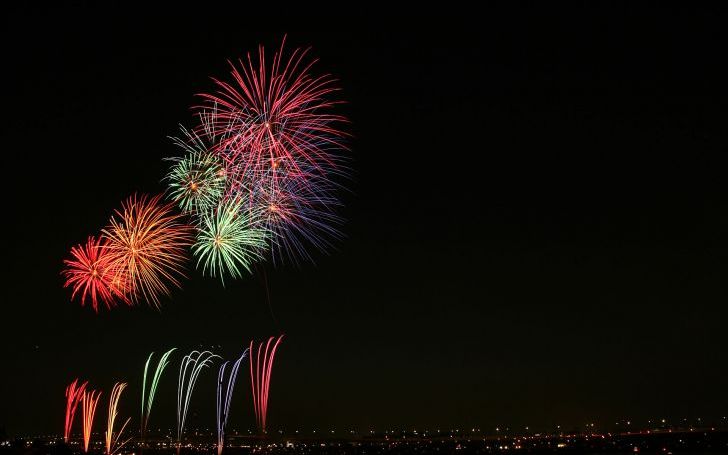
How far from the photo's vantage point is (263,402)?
27750 millimetres

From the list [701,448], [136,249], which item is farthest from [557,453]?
[136,249]

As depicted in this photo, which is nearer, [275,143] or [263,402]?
[275,143]

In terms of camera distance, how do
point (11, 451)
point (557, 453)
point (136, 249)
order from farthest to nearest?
1. point (557, 453)
2. point (11, 451)
3. point (136, 249)

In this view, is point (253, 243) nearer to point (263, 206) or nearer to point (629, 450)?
point (263, 206)

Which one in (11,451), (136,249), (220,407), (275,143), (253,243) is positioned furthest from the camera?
(11,451)

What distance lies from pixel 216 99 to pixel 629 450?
190244 mm

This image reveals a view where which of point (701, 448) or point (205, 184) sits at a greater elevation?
point (205, 184)

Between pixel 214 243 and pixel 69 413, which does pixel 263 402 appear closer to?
pixel 214 243

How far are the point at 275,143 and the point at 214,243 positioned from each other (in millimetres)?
5065

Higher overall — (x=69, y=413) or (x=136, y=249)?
(x=136, y=249)

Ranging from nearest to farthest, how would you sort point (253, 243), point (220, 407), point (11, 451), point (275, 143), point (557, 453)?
point (275, 143) → point (253, 243) → point (220, 407) → point (11, 451) → point (557, 453)

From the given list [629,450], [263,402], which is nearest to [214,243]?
[263,402]

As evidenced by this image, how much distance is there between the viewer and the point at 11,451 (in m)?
43.1

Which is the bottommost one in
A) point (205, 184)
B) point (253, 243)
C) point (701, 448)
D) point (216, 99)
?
point (701, 448)
